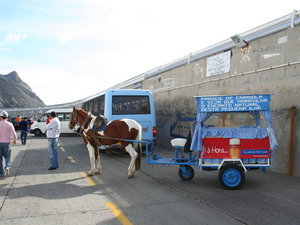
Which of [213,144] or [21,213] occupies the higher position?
[213,144]

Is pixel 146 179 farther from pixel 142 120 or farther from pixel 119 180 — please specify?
pixel 142 120

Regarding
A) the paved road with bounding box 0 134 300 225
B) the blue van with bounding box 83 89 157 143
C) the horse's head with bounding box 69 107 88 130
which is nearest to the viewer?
the paved road with bounding box 0 134 300 225

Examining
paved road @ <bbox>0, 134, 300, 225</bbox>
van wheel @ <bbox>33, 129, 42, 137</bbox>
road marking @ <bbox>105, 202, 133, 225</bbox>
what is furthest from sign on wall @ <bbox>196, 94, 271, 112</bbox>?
van wheel @ <bbox>33, 129, 42, 137</bbox>

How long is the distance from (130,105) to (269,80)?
20.4 feet

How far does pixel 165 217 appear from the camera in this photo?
498 cm

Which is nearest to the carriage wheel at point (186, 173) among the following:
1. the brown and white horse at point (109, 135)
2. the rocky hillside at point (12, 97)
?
the brown and white horse at point (109, 135)

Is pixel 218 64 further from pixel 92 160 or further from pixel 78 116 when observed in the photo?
pixel 92 160

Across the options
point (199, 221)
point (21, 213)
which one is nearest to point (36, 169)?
point (21, 213)

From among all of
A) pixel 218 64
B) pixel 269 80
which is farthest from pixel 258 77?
pixel 218 64

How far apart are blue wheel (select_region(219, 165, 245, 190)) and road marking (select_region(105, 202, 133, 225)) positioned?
2.85m

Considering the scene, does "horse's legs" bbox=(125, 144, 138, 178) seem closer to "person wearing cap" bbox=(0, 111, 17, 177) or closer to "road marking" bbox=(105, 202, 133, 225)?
"road marking" bbox=(105, 202, 133, 225)

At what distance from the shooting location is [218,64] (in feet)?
41.8

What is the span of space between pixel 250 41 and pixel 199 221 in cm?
820

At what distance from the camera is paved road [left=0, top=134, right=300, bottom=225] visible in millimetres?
4938
